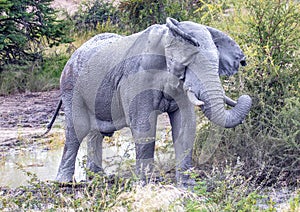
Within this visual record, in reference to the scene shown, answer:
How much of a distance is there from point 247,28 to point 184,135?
1.91 metres

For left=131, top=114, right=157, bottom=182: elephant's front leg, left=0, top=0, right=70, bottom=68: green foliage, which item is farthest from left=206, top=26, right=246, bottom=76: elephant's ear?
A: left=0, top=0, right=70, bottom=68: green foliage

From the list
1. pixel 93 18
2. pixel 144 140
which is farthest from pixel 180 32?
pixel 93 18

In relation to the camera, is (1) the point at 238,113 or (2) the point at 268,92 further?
(2) the point at 268,92

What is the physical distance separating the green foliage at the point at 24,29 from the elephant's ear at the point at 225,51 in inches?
315

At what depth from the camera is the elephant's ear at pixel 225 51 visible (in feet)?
19.5

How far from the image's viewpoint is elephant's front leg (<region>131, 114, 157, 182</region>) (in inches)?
242

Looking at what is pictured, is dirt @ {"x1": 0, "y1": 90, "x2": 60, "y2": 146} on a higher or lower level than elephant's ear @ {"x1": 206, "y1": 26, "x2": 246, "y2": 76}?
lower

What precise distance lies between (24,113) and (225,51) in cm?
638

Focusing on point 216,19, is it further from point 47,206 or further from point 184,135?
point 47,206

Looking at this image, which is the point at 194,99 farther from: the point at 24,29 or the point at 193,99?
the point at 24,29

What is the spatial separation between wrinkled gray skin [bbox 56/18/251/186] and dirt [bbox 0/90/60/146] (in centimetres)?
271

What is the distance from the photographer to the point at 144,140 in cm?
618

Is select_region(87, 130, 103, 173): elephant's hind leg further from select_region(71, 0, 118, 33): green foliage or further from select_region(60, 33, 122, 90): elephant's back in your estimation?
select_region(71, 0, 118, 33): green foliage

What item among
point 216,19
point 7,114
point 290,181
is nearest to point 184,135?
point 290,181
